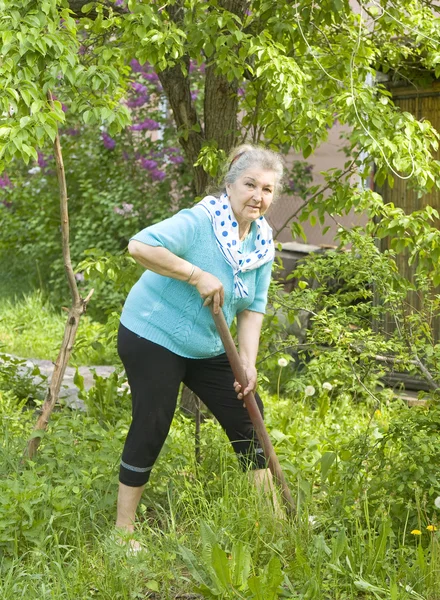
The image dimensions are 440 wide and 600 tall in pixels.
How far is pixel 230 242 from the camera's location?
3605mm

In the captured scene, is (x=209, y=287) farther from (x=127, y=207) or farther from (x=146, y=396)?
(x=127, y=207)

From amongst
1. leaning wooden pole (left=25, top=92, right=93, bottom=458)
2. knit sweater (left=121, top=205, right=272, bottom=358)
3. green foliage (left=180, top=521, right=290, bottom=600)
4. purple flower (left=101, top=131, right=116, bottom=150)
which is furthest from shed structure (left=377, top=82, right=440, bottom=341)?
purple flower (left=101, top=131, right=116, bottom=150)

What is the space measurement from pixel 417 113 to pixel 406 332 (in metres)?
3.14

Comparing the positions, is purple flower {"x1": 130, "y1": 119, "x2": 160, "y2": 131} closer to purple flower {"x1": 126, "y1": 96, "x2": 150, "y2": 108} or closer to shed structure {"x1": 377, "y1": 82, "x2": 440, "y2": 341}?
purple flower {"x1": 126, "y1": 96, "x2": 150, "y2": 108}

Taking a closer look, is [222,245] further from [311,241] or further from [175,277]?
[311,241]

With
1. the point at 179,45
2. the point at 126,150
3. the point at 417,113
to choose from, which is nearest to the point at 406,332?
the point at 179,45

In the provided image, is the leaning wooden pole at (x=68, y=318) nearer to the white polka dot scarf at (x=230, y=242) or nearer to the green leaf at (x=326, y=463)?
the white polka dot scarf at (x=230, y=242)

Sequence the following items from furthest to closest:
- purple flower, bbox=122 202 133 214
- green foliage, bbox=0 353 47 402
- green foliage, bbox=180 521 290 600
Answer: purple flower, bbox=122 202 133 214
green foliage, bbox=0 353 47 402
green foliage, bbox=180 521 290 600

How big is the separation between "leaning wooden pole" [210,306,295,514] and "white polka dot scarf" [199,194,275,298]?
0.26 metres

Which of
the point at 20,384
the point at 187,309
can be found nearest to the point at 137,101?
the point at 20,384

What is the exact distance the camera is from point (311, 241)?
9305 mm

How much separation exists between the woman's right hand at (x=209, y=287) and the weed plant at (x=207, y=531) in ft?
2.76

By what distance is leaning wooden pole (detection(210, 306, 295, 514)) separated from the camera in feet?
11.4

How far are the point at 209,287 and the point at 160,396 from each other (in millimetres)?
517
